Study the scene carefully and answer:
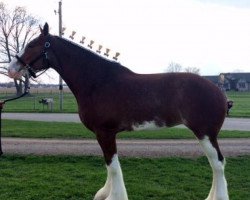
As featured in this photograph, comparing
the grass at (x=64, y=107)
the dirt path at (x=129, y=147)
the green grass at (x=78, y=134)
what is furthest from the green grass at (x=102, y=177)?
the grass at (x=64, y=107)

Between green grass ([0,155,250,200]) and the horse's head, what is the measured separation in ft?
7.19

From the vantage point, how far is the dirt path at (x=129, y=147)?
36.0 feet

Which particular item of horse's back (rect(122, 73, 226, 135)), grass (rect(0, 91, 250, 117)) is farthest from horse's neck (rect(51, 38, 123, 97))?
grass (rect(0, 91, 250, 117))

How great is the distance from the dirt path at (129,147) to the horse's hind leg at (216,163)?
5141 mm

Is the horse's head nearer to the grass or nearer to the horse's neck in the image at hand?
the horse's neck

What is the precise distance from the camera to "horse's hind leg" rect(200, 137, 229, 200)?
17.6 ft

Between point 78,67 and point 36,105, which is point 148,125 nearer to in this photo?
point 78,67

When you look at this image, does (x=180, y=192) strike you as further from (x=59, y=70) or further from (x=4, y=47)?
(x=4, y=47)

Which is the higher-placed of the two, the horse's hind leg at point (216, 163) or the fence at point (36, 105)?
the horse's hind leg at point (216, 163)

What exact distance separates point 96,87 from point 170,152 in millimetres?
5830

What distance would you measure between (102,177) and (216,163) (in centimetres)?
325

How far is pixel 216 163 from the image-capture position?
5410 mm


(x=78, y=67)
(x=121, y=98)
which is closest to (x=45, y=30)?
(x=78, y=67)

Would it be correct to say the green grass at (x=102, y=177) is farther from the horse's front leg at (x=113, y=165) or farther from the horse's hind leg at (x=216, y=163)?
the horse's hind leg at (x=216, y=163)
